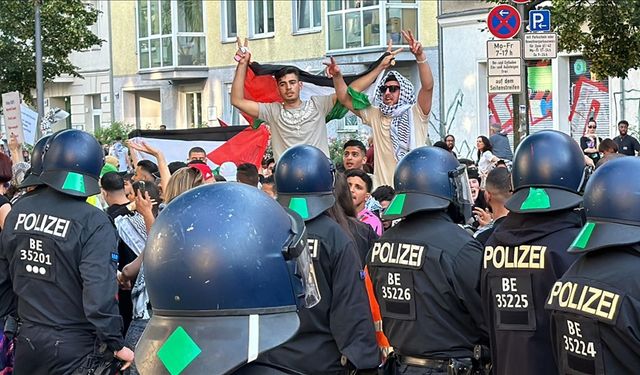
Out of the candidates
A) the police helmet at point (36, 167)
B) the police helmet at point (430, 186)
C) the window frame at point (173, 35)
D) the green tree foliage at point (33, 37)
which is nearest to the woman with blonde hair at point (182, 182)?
the police helmet at point (36, 167)

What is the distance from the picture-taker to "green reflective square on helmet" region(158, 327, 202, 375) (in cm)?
274

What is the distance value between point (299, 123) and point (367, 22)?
21.8m

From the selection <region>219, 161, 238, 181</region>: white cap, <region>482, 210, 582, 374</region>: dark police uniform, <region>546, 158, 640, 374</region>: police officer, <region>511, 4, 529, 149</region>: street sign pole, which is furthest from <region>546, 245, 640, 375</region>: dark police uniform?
<region>511, 4, 529, 149</region>: street sign pole

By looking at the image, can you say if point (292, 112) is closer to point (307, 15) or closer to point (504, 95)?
point (504, 95)

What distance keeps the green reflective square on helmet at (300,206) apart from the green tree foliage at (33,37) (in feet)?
74.0

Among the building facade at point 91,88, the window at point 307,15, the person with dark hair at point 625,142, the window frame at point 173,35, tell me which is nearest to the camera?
the person with dark hair at point 625,142

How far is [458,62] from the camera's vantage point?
1119 inches

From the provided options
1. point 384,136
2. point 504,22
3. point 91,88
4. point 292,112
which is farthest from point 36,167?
point 91,88

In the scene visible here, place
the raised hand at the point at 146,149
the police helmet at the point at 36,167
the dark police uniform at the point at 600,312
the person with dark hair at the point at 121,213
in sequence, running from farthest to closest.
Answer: the raised hand at the point at 146,149, the person with dark hair at the point at 121,213, the police helmet at the point at 36,167, the dark police uniform at the point at 600,312

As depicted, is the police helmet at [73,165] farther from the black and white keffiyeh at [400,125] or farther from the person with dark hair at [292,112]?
the black and white keffiyeh at [400,125]

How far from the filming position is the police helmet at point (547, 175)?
17.5 feet

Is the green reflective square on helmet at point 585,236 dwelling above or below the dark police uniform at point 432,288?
above

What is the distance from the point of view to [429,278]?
5957mm

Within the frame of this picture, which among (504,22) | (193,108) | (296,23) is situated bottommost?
(193,108)
